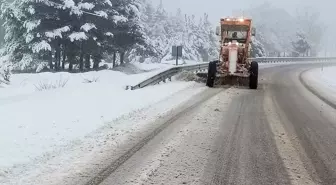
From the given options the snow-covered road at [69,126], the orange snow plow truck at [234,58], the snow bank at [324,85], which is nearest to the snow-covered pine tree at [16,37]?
the orange snow plow truck at [234,58]

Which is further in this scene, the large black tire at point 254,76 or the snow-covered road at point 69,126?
the large black tire at point 254,76

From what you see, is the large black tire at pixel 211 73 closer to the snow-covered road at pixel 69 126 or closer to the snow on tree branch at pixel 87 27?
the snow-covered road at pixel 69 126

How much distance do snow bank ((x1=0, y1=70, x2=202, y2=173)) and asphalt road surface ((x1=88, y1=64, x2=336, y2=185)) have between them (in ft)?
4.81

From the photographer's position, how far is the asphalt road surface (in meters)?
5.28

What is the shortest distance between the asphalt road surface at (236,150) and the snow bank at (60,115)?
1467 mm

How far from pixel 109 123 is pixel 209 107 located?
137 inches

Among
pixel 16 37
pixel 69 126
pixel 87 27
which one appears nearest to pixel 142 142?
pixel 69 126

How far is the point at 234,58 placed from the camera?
57.5 ft

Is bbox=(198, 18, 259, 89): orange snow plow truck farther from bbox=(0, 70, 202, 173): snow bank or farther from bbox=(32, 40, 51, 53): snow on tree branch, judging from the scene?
bbox=(32, 40, 51, 53): snow on tree branch

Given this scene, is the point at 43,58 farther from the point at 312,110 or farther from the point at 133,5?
the point at 312,110

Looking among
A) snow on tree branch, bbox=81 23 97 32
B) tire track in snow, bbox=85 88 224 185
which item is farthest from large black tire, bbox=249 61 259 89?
snow on tree branch, bbox=81 23 97 32

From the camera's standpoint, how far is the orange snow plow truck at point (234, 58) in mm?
17531

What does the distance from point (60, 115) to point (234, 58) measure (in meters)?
9.63

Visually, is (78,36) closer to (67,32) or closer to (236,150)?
(67,32)
